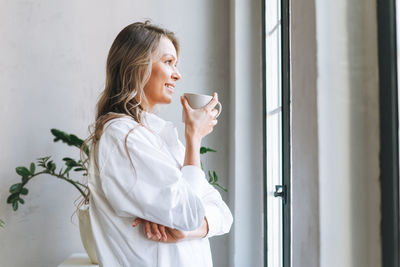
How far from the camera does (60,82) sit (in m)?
2.53

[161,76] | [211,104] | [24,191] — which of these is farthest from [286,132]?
[24,191]

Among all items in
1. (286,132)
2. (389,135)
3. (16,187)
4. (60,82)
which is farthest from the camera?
(60,82)

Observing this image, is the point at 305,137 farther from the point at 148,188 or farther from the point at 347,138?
the point at 148,188

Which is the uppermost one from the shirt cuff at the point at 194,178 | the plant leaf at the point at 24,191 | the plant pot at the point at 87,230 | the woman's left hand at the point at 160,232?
the shirt cuff at the point at 194,178

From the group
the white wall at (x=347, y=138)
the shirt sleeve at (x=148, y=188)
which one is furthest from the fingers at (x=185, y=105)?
the white wall at (x=347, y=138)

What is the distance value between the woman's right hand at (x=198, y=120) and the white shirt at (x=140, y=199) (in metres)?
0.10

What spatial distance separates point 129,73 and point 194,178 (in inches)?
14.8

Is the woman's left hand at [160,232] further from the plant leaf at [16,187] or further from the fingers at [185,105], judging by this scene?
the plant leaf at [16,187]

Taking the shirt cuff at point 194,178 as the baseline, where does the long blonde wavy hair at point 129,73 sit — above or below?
above

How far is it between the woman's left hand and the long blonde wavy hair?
291mm

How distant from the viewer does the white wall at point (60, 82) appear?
2480 mm

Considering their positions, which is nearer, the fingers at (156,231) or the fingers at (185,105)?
the fingers at (156,231)

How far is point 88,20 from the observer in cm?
256

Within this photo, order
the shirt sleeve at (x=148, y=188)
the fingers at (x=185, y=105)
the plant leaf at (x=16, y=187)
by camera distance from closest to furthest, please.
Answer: the shirt sleeve at (x=148, y=188) < the fingers at (x=185, y=105) < the plant leaf at (x=16, y=187)
